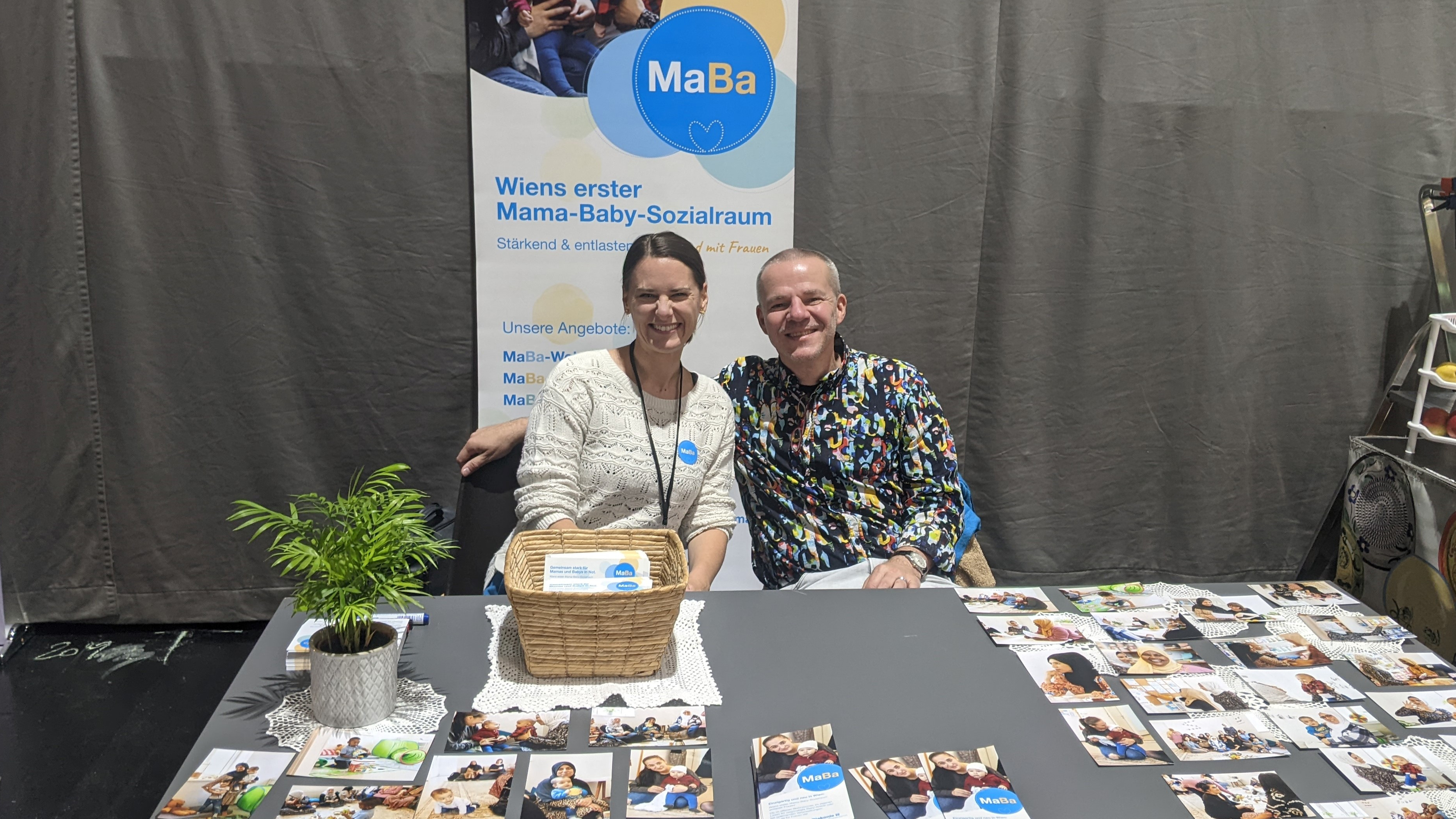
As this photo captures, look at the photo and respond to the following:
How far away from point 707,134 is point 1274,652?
6.79ft

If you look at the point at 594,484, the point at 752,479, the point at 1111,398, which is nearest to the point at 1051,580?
the point at 1111,398

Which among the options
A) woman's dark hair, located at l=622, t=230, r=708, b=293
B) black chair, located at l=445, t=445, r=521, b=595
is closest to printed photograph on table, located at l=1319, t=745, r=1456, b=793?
woman's dark hair, located at l=622, t=230, r=708, b=293

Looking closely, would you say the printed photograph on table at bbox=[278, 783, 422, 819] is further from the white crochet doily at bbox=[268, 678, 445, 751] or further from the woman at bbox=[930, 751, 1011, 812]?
the woman at bbox=[930, 751, 1011, 812]

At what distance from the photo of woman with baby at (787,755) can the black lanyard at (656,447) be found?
0.87 metres

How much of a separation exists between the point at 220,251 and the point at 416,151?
65 cm

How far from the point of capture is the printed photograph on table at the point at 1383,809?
1085 mm

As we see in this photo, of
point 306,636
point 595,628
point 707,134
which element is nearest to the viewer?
point 595,628

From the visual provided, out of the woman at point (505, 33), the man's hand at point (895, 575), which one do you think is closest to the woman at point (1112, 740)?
the man's hand at point (895, 575)

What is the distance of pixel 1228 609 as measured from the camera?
164cm

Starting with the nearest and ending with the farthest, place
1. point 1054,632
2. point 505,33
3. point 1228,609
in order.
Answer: point 1054,632, point 1228,609, point 505,33

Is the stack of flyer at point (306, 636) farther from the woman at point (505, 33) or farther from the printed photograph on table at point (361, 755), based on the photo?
the woman at point (505, 33)

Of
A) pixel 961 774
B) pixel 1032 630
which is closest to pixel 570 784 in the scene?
pixel 961 774

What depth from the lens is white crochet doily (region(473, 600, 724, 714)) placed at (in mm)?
1286

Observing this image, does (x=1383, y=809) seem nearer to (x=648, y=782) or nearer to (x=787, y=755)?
(x=787, y=755)
